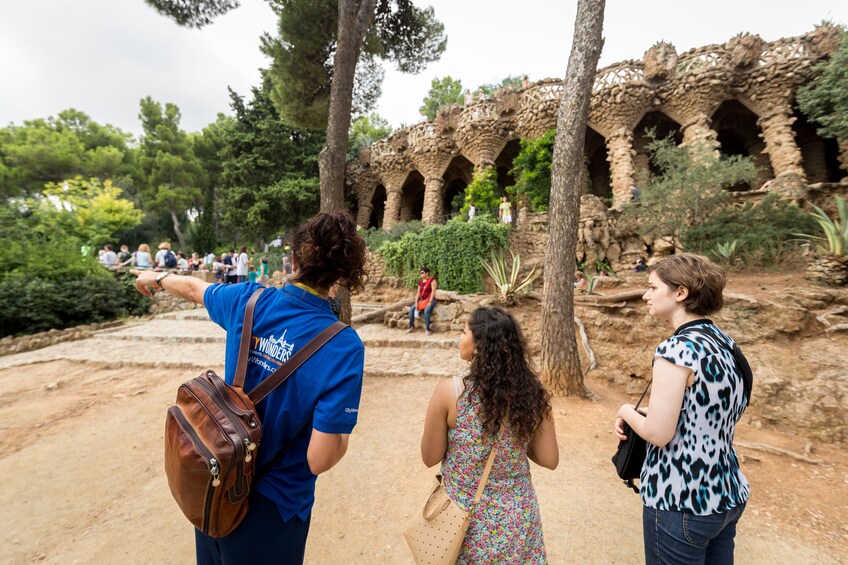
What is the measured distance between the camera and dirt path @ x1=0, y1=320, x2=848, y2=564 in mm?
2033

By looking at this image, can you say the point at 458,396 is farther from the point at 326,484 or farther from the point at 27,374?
the point at 27,374

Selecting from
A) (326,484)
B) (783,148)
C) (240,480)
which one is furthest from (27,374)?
(783,148)

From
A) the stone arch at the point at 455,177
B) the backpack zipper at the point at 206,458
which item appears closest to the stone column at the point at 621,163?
the stone arch at the point at 455,177

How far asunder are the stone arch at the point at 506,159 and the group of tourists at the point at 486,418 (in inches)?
529

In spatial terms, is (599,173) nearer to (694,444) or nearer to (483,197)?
(483,197)

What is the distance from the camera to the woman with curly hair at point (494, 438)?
→ 120 centimetres

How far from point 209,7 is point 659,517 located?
892 centimetres

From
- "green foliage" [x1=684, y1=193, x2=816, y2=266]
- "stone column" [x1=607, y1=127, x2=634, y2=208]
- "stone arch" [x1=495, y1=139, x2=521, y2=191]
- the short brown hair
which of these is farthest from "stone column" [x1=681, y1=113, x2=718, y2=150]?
the short brown hair

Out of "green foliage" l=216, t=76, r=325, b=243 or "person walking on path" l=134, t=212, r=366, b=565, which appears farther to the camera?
"green foliage" l=216, t=76, r=325, b=243

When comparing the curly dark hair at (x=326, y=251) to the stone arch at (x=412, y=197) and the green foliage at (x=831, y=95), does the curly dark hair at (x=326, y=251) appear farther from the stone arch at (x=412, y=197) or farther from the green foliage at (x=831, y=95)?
the stone arch at (x=412, y=197)

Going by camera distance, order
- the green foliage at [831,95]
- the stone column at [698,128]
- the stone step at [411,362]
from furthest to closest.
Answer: the stone column at [698,128] < the green foliage at [831,95] < the stone step at [411,362]

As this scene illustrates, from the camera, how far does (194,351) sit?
6.39 meters

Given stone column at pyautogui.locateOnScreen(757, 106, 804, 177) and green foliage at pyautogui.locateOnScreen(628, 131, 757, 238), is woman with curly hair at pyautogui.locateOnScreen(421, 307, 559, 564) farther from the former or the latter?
stone column at pyautogui.locateOnScreen(757, 106, 804, 177)

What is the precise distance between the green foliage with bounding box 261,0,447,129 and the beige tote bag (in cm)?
782
